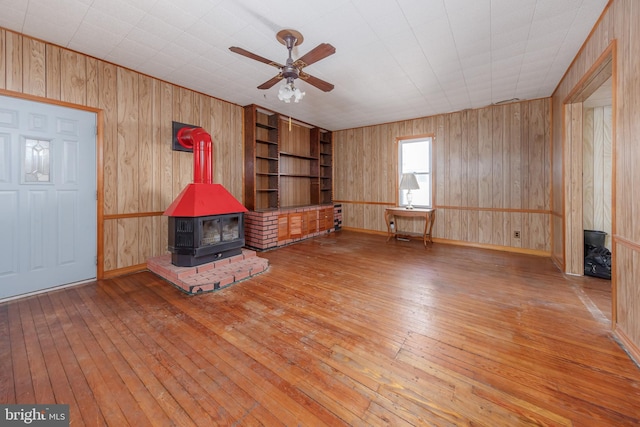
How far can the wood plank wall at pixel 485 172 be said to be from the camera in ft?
14.6

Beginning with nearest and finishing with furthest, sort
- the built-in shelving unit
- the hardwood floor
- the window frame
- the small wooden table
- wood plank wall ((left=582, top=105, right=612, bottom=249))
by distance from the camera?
the hardwood floor, wood plank wall ((left=582, top=105, right=612, bottom=249)), the built-in shelving unit, the small wooden table, the window frame

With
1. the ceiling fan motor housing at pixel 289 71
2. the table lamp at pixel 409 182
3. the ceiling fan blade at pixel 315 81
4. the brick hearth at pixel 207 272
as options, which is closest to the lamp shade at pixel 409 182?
the table lamp at pixel 409 182

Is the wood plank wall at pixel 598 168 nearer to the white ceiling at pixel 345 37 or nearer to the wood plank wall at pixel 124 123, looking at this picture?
the white ceiling at pixel 345 37

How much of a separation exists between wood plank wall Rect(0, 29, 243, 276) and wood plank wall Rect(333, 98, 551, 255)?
4.07 metres

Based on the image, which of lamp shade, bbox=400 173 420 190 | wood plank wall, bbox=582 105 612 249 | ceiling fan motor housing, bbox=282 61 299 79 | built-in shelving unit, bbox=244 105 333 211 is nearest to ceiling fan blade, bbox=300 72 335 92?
ceiling fan motor housing, bbox=282 61 299 79

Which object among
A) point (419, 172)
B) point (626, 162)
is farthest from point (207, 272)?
point (419, 172)

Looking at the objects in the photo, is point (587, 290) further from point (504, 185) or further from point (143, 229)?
point (143, 229)

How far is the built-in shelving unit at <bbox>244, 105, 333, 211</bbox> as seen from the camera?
4.93 m

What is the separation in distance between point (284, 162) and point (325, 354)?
15.9ft

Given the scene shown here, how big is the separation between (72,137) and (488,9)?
4481 millimetres

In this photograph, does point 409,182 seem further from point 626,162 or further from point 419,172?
point 626,162

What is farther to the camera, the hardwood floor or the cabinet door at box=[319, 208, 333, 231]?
the cabinet door at box=[319, 208, 333, 231]

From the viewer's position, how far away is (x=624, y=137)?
185 centimetres

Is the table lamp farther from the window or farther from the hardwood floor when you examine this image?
the hardwood floor
